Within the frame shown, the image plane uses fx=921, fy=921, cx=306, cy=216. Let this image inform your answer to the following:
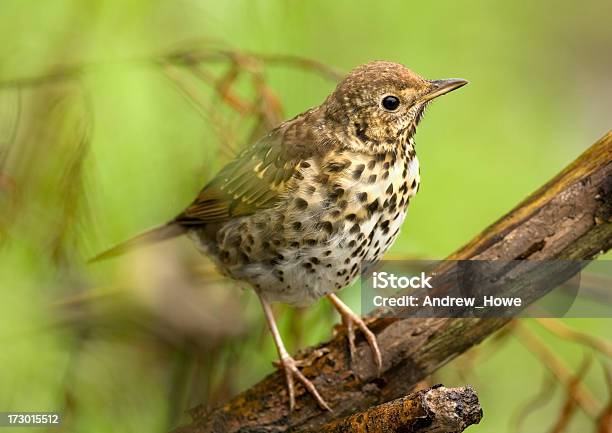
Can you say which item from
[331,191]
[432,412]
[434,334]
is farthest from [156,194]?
[432,412]

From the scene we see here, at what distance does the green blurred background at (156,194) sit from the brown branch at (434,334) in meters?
0.20

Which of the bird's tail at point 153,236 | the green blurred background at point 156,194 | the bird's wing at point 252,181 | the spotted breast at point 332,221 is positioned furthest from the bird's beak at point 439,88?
the bird's tail at point 153,236

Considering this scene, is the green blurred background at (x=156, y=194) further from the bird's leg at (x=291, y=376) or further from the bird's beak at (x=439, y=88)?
the bird's beak at (x=439, y=88)

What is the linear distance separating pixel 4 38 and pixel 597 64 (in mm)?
2878

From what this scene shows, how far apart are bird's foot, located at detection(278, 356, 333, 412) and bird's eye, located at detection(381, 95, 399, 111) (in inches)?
28.7

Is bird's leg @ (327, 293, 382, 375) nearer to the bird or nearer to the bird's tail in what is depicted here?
the bird

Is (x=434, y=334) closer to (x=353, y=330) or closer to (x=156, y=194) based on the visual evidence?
(x=353, y=330)

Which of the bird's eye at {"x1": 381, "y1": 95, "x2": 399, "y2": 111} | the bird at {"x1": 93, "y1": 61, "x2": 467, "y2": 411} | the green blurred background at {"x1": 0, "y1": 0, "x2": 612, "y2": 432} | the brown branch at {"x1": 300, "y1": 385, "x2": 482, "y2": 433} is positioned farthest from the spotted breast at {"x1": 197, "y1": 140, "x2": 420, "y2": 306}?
the brown branch at {"x1": 300, "y1": 385, "x2": 482, "y2": 433}

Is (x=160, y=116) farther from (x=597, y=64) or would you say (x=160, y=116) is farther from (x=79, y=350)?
(x=597, y=64)

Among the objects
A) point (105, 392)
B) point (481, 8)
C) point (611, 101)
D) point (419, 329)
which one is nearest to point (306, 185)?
point (419, 329)

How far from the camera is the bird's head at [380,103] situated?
2328 millimetres

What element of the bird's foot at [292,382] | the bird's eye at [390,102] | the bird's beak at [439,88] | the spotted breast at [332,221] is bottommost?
the bird's foot at [292,382]

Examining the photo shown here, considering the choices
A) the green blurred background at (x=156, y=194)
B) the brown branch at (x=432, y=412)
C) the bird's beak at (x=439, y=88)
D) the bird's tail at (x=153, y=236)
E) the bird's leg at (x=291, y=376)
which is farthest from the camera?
the bird's tail at (x=153, y=236)

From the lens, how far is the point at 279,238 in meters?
2.47
